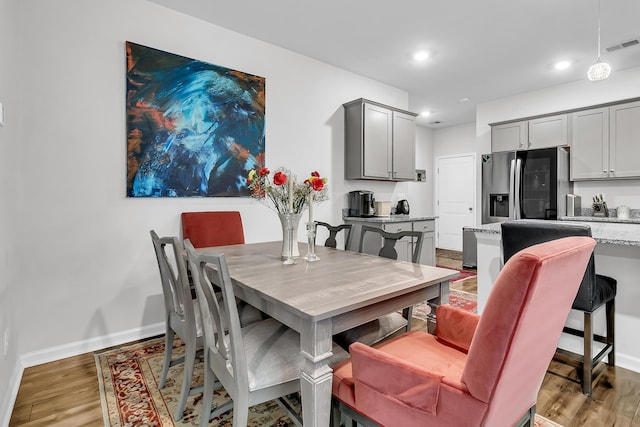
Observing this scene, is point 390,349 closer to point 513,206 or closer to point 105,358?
point 105,358

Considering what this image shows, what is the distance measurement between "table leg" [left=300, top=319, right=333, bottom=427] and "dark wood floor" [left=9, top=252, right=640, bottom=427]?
1280mm

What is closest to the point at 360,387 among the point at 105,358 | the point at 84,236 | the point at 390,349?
the point at 390,349

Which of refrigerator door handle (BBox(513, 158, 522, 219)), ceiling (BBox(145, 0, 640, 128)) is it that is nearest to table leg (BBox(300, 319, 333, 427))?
ceiling (BBox(145, 0, 640, 128))

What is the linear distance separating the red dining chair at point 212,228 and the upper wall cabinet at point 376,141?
173 centimetres

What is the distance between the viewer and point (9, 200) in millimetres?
1963

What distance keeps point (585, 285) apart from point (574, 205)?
10.8ft

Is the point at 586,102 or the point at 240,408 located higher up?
the point at 586,102

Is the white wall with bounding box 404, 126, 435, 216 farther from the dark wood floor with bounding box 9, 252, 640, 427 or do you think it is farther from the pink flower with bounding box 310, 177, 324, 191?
the pink flower with bounding box 310, 177, 324, 191

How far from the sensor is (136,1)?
8.75ft

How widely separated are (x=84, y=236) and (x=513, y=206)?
4.93 metres

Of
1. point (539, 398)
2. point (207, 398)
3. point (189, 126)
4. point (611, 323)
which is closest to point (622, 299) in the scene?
point (611, 323)

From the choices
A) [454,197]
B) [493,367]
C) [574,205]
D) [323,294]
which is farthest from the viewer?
[454,197]

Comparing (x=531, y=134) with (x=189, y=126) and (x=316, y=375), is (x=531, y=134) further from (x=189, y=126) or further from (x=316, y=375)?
(x=316, y=375)

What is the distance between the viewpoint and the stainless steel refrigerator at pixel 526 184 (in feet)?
14.1
